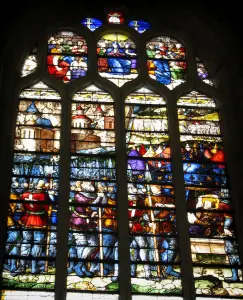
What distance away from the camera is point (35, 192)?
28.6 feet

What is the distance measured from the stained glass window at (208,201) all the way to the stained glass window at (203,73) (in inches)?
10.4

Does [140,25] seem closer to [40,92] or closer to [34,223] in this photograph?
[40,92]

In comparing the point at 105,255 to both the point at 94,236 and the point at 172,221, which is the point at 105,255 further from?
the point at 172,221

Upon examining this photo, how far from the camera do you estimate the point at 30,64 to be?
10016 millimetres

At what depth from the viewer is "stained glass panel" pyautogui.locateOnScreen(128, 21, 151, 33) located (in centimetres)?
1060

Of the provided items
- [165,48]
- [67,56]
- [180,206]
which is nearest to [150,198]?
[180,206]

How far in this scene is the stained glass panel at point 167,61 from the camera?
10008 millimetres

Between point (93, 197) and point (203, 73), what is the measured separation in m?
2.37

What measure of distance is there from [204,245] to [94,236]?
3.54 ft

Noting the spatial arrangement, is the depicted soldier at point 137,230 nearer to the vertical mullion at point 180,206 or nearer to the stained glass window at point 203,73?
the vertical mullion at point 180,206

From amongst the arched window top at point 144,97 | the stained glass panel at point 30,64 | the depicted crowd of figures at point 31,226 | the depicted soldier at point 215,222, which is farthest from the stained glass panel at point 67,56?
the depicted soldier at point 215,222

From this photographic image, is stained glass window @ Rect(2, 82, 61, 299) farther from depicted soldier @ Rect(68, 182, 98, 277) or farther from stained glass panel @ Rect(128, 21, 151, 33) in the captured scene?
stained glass panel @ Rect(128, 21, 151, 33)

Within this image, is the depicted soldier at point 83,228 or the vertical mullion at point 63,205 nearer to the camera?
the vertical mullion at point 63,205

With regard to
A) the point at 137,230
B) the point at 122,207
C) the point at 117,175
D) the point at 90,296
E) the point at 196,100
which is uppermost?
the point at 196,100
